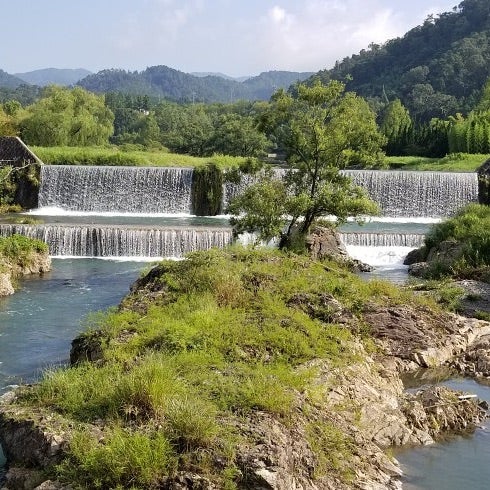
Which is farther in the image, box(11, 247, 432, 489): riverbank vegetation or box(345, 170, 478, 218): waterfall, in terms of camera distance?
box(345, 170, 478, 218): waterfall

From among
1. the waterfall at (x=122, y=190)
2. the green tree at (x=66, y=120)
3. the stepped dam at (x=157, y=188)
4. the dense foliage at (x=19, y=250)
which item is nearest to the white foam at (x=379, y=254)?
the stepped dam at (x=157, y=188)

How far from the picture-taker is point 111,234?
1950cm

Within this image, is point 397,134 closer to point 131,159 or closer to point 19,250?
point 131,159

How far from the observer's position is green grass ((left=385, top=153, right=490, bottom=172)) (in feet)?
111

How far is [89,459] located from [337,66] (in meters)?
128

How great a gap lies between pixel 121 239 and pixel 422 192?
12.3m

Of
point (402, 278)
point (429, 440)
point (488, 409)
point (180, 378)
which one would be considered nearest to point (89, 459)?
point (180, 378)

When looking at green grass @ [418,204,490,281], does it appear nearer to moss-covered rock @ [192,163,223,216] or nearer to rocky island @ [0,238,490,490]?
rocky island @ [0,238,490,490]

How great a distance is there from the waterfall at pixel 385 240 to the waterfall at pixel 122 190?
8.89 m

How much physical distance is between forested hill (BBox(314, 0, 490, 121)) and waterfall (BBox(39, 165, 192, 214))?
4880cm

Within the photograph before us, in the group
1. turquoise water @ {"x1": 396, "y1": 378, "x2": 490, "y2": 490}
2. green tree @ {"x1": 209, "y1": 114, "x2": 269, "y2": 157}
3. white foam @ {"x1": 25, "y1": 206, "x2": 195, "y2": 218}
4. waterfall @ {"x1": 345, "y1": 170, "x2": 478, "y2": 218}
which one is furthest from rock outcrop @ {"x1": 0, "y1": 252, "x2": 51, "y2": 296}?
green tree @ {"x1": 209, "y1": 114, "x2": 269, "y2": 157}

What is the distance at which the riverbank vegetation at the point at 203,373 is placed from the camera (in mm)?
5367

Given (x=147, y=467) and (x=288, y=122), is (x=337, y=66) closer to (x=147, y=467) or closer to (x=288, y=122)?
(x=288, y=122)

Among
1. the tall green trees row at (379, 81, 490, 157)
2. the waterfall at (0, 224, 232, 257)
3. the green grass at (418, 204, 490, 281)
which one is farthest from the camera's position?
the tall green trees row at (379, 81, 490, 157)
